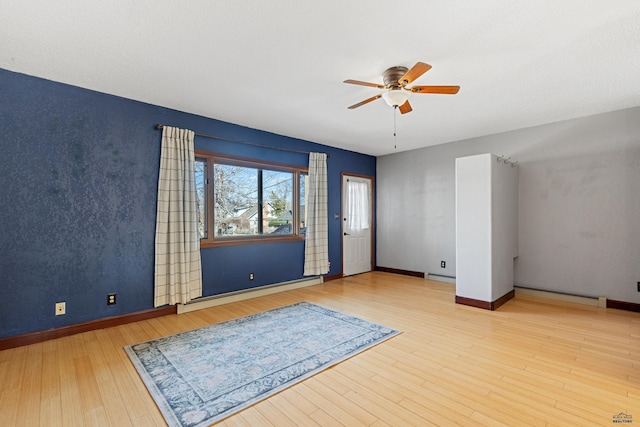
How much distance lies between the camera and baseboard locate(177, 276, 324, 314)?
3943 mm

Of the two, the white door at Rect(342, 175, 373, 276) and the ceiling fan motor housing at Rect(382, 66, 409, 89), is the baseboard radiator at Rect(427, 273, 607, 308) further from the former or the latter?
the ceiling fan motor housing at Rect(382, 66, 409, 89)

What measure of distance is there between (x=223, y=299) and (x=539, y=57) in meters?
4.60

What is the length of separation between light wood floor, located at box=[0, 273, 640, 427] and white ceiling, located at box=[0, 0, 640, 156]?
8.77 ft

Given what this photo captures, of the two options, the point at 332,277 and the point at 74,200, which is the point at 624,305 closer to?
the point at 332,277

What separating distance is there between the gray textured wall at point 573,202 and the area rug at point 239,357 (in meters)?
3.03

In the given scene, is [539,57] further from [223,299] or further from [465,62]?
[223,299]

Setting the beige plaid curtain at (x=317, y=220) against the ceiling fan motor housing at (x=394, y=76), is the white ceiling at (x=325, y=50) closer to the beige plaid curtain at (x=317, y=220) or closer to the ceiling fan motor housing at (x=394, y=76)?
the ceiling fan motor housing at (x=394, y=76)

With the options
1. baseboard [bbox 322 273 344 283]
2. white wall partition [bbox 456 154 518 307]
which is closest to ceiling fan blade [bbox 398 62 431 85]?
white wall partition [bbox 456 154 518 307]

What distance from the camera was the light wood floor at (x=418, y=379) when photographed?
6.11ft

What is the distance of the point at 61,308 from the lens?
9.97 feet

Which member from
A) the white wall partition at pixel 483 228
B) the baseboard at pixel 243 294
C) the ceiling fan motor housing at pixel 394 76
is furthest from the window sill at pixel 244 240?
the ceiling fan motor housing at pixel 394 76

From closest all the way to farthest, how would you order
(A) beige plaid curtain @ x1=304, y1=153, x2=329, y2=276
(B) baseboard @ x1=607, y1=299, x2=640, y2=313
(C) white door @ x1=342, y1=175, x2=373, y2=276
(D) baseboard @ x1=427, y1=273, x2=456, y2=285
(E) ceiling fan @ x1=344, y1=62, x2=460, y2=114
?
(E) ceiling fan @ x1=344, y1=62, x2=460, y2=114, (B) baseboard @ x1=607, y1=299, x2=640, y2=313, (A) beige plaid curtain @ x1=304, y1=153, x2=329, y2=276, (D) baseboard @ x1=427, y1=273, x2=456, y2=285, (C) white door @ x1=342, y1=175, x2=373, y2=276

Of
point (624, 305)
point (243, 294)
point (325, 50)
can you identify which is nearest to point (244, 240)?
point (243, 294)

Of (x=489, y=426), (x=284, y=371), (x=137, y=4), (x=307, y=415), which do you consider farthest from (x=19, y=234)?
(x=489, y=426)
